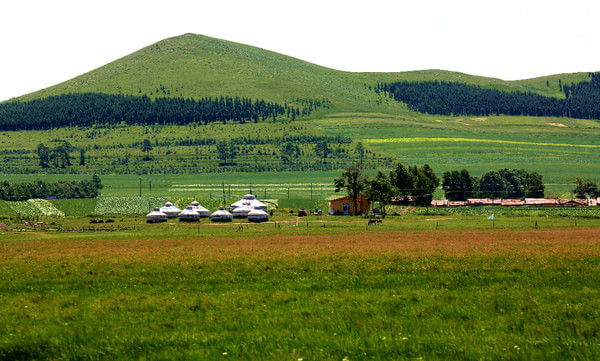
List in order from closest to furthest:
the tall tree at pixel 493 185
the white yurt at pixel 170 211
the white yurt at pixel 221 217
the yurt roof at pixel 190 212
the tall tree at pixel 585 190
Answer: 1. the white yurt at pixel 221 217
2. the yurt roof at pixel 190 212
3. the white yurt at pixel 170 211
4. the tall tree at pixel 585 190
5. the tall tree at pixel 493 185

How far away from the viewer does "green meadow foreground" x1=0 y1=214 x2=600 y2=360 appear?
547 inches

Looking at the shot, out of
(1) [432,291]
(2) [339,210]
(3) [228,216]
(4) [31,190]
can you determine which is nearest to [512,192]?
(2) [339,210]

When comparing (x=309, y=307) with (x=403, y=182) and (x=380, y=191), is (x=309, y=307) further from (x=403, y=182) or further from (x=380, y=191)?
(x=403, y=182)

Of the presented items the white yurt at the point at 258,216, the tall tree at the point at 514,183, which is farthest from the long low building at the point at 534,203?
the white yurt at the point at 258,216

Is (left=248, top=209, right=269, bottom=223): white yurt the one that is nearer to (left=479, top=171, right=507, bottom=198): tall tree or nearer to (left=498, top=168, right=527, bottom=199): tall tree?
(left=479, top=171, right=507, bottom=198): tall tree

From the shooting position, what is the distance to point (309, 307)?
1842 cm

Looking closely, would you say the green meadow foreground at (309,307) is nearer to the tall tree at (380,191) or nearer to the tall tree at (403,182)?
the tall tree at (380,191)

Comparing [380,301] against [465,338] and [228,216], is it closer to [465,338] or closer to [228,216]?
[465,338]

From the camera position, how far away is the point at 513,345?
13.6 meters

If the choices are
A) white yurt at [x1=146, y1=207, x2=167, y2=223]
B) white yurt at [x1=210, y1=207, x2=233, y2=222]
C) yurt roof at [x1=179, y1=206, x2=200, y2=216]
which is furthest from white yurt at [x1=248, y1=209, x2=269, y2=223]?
white yurt at [x1=146, y1=207, x2=167, y2=223]

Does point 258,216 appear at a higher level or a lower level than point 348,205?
higher

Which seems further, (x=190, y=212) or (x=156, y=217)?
(x=190, y=212)

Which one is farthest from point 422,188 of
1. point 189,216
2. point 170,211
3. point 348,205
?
point 170,211

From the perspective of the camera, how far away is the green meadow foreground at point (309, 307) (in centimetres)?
1391
